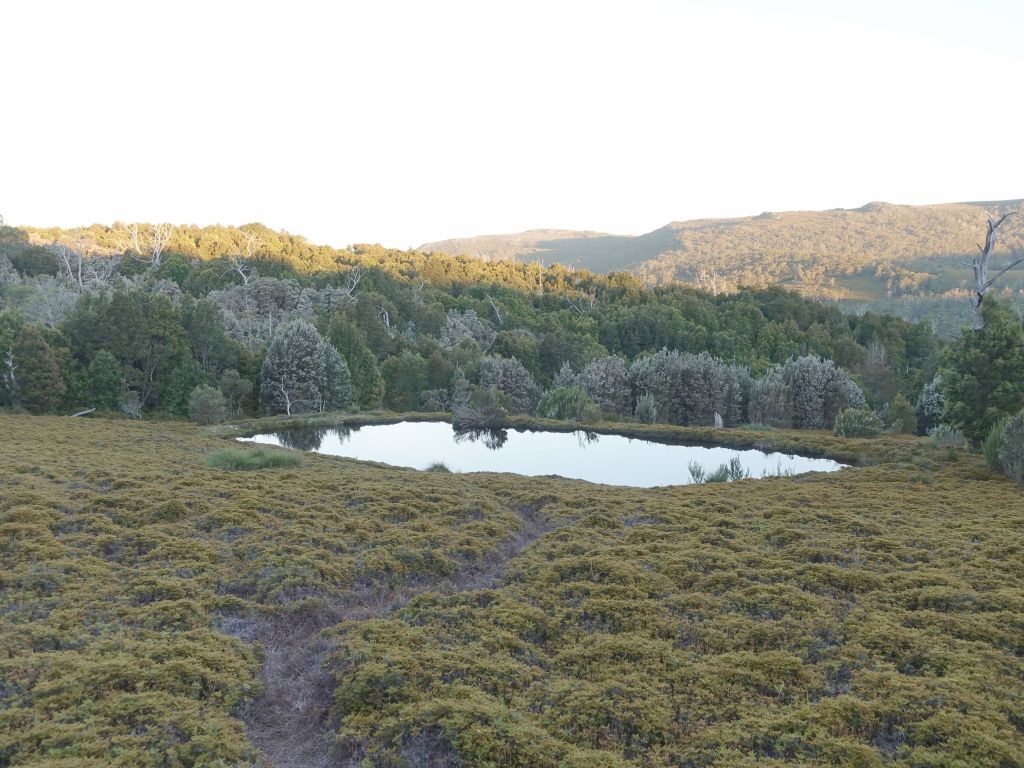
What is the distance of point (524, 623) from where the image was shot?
8375 millimetres

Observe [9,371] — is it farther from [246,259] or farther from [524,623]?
[246,259]

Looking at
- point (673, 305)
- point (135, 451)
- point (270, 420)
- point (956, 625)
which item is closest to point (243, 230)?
point (673, 305)

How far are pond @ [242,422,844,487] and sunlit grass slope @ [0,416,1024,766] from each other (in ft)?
25.1

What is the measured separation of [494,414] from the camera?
36.8 metres

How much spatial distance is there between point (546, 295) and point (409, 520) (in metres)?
85.0

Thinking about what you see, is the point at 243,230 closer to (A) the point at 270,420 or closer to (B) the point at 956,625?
(A) the point at 270,420

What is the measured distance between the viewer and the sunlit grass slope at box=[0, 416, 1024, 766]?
19.6ft

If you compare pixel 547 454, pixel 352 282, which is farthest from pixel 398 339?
pixel 547 454

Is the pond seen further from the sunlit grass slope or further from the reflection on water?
the sunlit grass slope

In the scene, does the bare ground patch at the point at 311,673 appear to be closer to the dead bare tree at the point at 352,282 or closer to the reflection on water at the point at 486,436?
the reflection on water at the point at 486,436

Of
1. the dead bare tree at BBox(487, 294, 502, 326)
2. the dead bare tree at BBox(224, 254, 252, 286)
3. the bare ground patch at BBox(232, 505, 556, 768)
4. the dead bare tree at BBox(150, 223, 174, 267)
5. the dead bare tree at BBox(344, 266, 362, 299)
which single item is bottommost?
the bare ground patch at BBox(232, 505, 556, 768)

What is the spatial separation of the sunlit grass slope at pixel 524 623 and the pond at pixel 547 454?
765cm

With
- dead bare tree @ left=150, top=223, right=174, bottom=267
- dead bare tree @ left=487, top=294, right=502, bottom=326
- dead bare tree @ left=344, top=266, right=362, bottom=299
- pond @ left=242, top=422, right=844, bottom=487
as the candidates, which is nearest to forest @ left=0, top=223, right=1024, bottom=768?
pond @ left=242, top=422, right=844, bottom=487

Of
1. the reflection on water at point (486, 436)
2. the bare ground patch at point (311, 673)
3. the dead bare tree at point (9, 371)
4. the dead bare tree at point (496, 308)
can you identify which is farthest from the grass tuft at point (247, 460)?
the dead bare tree at point (496, 308)
